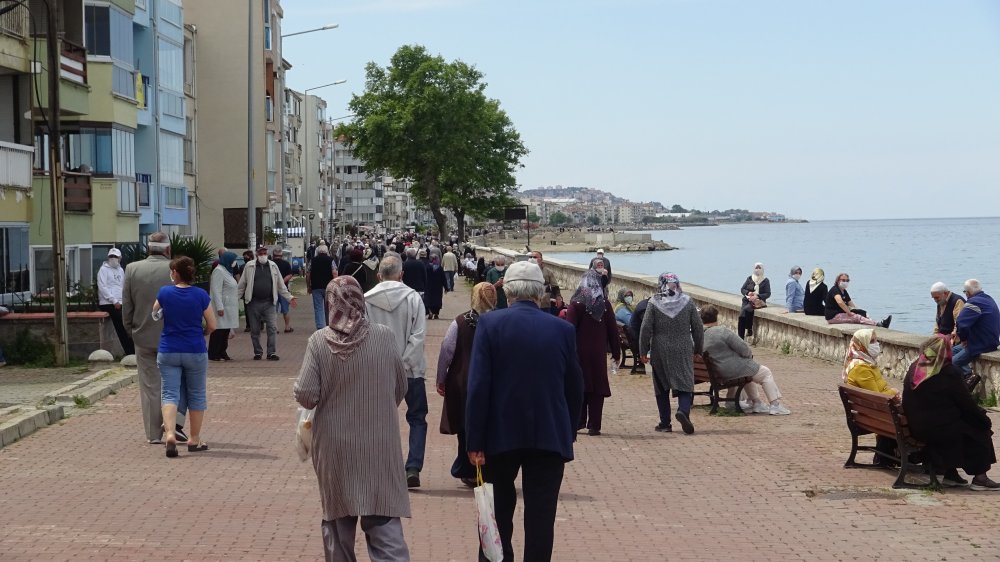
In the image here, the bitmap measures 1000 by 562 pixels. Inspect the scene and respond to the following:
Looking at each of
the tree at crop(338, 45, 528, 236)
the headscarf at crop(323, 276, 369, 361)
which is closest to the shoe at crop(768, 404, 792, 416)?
the headscarf at crop(323, 276, 369, 361)

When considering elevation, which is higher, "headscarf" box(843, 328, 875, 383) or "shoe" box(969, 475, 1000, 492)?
"headscarf" box(843, 328, 875, 383)

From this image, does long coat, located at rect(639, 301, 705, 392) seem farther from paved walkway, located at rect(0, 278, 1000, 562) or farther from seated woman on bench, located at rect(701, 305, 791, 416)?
seated woman on bench, located at rect(701, 305, 791, 416)

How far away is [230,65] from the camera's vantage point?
5800 cm

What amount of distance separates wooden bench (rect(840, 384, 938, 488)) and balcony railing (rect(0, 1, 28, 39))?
19815 millimetres

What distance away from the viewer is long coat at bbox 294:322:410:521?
250 inches

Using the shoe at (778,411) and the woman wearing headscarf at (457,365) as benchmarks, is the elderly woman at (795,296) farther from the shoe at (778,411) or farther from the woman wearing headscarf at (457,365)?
the woman wearing headscarf at (457,365)

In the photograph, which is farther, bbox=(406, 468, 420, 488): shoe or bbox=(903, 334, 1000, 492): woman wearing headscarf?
bbox=(903, 334, 1000, 492): woman wearing headscarf

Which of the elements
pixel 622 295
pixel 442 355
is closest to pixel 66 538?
pixel 442 355

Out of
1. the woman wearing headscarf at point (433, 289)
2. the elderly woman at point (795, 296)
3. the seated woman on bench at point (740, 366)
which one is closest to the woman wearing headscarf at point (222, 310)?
the seated woman on bench at point (740, 366)

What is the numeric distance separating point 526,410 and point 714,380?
9403 mm

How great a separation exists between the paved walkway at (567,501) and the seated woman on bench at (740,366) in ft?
2.72

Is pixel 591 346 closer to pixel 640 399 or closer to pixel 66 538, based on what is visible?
pixel 640 399

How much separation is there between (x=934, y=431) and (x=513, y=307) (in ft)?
16.7

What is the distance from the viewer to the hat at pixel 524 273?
718cm
